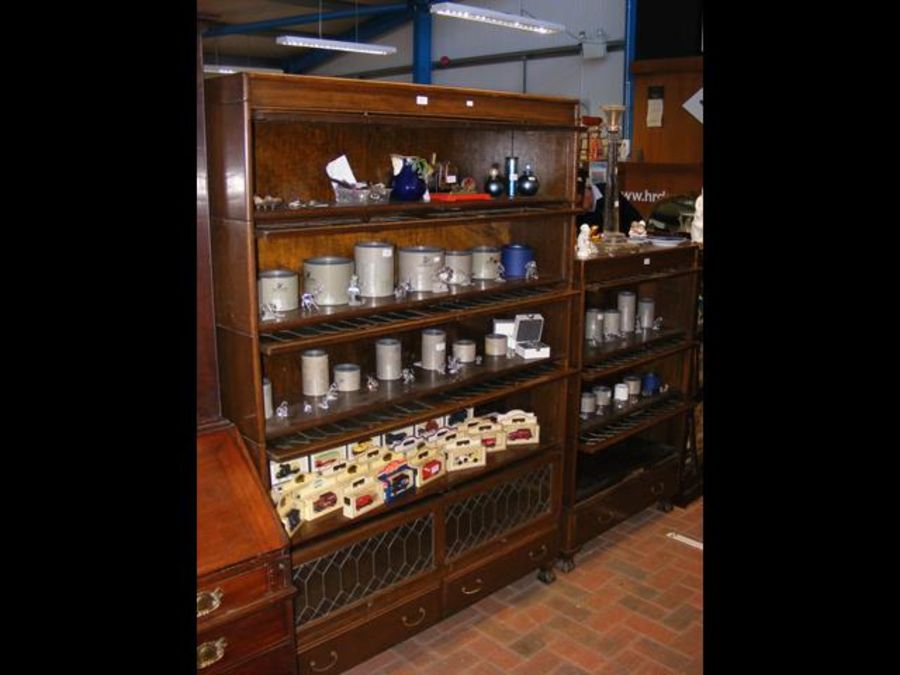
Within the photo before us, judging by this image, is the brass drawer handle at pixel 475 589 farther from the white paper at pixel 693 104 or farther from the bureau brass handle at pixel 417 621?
the white paper at pixel 693 104

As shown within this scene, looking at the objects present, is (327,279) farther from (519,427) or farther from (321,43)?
(321,43)

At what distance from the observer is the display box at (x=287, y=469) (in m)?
2.79

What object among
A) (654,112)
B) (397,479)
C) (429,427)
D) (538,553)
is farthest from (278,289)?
(654,112)

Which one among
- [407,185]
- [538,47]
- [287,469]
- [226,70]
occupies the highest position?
[538,47]

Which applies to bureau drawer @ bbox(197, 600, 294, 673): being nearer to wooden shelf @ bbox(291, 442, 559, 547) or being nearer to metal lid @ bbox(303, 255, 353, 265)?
wooden shelf @ bbox(291, 442, 559, 547)

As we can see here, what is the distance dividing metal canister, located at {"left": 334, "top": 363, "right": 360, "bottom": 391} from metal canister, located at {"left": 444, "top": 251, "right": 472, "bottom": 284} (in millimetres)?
587

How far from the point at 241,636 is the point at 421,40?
34.0 feet

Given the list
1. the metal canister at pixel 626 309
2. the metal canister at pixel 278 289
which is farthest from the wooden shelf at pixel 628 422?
the metal canister at pixel 278 289

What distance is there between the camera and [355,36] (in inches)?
497

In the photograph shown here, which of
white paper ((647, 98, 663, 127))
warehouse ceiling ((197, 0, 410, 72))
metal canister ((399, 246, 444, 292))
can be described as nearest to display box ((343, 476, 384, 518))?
metal canister ((399, 246, 444, 292))

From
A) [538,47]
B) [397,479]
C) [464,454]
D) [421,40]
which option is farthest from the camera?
[421,40]

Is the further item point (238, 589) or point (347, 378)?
point (347, 378)
